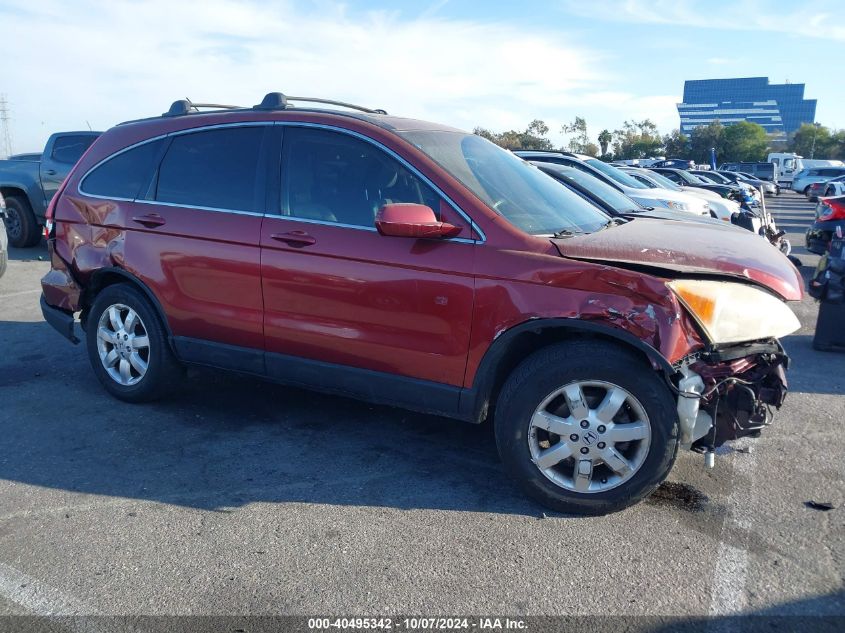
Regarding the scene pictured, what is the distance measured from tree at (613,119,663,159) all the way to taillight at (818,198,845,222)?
208ft

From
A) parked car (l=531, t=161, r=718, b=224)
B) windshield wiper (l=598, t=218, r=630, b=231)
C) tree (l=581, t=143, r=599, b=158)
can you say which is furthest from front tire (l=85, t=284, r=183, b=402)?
tree (l=581, t=143, r=599, b=158)

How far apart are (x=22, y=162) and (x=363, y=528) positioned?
11.6 meters

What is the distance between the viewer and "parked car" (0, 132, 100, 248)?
11.9m

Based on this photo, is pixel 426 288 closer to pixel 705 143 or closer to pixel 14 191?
pixel 14 191

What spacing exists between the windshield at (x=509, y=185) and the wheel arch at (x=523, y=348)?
540 mm

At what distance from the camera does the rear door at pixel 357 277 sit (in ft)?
12.3

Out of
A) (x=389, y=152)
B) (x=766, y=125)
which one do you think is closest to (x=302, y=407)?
(x=389, y=152)

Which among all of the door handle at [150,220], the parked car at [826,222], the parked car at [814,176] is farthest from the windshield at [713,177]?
the door handle at [150,220]

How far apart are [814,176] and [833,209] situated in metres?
32.7

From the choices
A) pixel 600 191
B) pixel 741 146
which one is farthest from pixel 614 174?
pixel 741 146

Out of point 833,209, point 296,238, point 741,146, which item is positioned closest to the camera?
point 296,238

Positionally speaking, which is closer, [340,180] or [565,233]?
[565,233]

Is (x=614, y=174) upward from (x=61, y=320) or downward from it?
upward

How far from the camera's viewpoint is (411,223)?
11.8 ft
